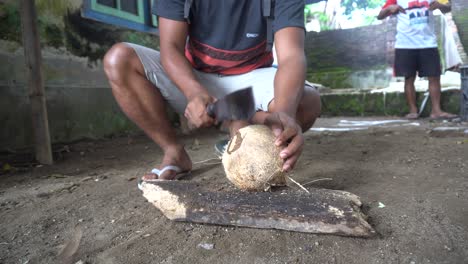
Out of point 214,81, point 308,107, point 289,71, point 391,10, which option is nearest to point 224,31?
point 214,81

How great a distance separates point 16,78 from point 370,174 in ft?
10.7

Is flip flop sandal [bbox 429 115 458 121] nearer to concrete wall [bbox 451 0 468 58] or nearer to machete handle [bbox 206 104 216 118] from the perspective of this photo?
concrete wall [bbox 451 0 468 58]

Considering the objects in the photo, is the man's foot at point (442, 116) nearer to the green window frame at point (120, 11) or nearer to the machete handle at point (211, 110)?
the green window frame at point (120, 11)

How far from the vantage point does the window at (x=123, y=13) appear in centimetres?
360

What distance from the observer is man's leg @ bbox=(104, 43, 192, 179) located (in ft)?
6.88

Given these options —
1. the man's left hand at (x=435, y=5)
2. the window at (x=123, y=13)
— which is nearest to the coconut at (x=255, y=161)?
the window at (x=123, y=13)

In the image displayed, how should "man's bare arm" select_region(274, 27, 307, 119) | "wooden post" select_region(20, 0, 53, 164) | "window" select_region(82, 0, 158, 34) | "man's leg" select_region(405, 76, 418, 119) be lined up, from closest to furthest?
1. "man's bare arm" select_region(274, 27, 307, 119)
2. "wooden post" select_region(20, 0, 53, 164)
3. "window" select_region(82, 0, 158, 34)
4. "man's leg" select_region(405, 76, 418, 119)

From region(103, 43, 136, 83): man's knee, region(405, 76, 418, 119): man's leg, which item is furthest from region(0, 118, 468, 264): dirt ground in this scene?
region(405, 76, 418, 119): man's leg

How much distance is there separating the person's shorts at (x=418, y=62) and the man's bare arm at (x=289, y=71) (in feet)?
13.2

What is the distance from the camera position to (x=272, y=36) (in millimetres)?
2107

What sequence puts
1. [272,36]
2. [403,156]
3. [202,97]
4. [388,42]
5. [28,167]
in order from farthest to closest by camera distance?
[388,42]
[28,167]
[403,156]
[272,36]
[202,97]

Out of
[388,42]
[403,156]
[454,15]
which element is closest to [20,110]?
[403,156]

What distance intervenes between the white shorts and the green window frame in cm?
186

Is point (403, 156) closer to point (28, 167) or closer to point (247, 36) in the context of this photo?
point (247, 36)
